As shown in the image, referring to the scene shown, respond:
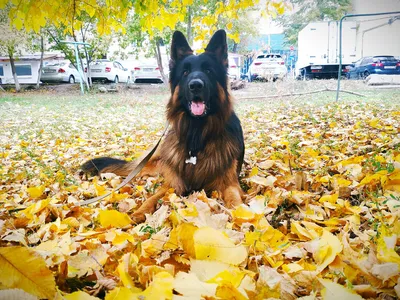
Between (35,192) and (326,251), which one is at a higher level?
(326,251)

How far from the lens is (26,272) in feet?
3.28

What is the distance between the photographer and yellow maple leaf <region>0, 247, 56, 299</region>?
0.98m

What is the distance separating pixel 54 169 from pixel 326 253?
357cm

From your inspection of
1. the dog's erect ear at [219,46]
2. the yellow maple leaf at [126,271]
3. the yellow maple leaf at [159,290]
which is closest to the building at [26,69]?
the dog's erect ear at [219,46]

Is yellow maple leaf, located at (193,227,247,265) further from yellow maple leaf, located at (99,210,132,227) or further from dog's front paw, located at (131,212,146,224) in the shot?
dog's front paw, located at (131,212,146,224)

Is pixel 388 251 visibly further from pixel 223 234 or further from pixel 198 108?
pixel 198 108

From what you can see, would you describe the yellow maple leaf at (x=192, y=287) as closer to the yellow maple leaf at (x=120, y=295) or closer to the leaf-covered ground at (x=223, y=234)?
the leaf-covered ground at (x=223, y=234)

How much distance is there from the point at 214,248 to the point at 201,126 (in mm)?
2203

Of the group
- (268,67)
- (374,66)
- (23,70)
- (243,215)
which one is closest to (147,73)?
(268,67)

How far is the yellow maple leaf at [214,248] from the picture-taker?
1.26m

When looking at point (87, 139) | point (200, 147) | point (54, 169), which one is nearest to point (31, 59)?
point (87, 139)

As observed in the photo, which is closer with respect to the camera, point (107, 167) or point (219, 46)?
point (219, 46)

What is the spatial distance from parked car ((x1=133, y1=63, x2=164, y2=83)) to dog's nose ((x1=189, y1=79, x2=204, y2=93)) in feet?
57.6

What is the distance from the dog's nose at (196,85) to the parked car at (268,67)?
12.8m
